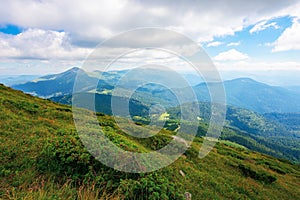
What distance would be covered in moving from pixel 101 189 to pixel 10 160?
5.83 metres

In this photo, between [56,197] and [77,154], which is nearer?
[56,197]

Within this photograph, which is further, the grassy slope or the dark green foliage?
the dark green foliage

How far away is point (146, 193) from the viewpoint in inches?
297

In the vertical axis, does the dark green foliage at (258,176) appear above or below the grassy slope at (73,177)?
below

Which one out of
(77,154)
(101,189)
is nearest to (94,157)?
(77,154)

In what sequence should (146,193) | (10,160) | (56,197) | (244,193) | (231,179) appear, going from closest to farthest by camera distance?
(56,197) → (146,193) → (10,160) → (244,193) → (231,179)

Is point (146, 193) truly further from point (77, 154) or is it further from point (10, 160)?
point (10, 160)

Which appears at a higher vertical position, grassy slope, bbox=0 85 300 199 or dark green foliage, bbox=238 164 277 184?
grassy slope, bbox=0 85 300 199

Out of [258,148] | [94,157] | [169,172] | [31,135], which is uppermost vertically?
[94,157]

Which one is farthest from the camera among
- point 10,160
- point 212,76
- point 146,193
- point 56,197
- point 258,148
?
point 258,148

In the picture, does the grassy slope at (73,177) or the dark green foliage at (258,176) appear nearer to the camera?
the grassy slope at (73,177)

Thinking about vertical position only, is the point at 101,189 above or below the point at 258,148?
above

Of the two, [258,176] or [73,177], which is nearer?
[73,177]

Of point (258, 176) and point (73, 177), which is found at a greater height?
point (73, 177)
